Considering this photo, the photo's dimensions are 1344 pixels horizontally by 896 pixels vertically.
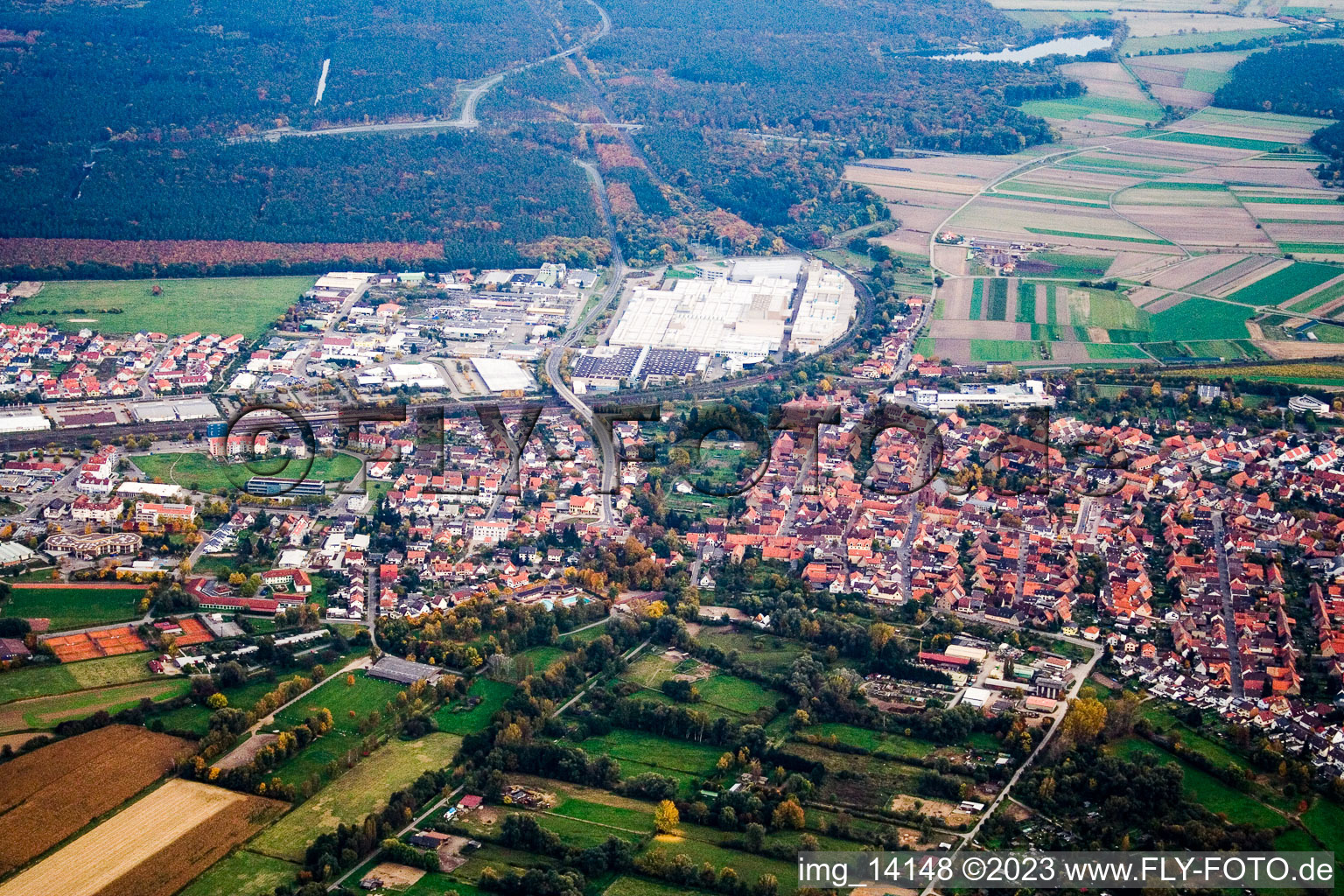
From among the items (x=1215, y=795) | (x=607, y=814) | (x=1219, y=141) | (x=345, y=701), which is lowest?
(x=607, y=814)

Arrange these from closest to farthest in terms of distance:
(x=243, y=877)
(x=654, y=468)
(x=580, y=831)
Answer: (x=243, y=877)
(x=580, y=831)
(x=654, y=468)

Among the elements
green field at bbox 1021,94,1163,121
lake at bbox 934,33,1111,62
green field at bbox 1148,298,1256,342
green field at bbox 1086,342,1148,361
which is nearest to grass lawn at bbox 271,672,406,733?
green field at bbox 1086,342,1148,361

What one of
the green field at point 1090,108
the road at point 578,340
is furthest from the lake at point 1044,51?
the road at point 578,340

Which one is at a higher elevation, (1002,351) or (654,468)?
(1002,351)

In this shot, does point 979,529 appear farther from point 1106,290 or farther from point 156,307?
point 156,307

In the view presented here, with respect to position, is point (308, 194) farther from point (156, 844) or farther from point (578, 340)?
point (156, 844)

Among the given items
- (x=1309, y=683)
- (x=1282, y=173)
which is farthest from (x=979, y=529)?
(x=1282, y=173)

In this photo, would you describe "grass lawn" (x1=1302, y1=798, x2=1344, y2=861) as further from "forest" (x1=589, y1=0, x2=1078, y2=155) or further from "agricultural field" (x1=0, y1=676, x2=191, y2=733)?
"forest" (x1=589, y1=0, x2=1078, y2=155)

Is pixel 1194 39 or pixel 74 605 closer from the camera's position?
pixel 74 605

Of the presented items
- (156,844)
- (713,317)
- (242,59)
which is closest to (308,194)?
(242,59)
